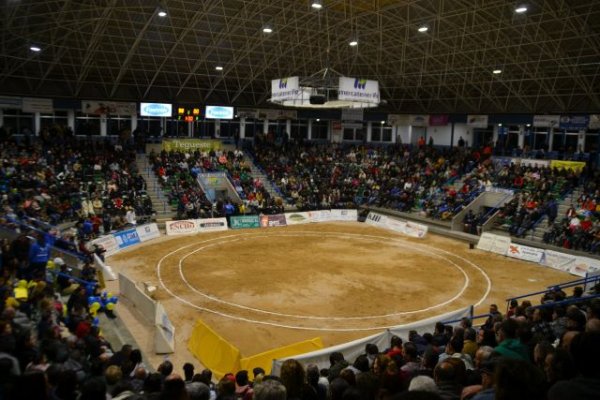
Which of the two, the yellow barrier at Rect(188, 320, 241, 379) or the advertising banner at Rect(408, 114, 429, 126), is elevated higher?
the advertising banner at Rect(408, 114, 429, 126)

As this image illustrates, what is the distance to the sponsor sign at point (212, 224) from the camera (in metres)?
32.4

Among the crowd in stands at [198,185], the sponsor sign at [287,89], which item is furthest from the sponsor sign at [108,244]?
the sponsor sign at [287,89]

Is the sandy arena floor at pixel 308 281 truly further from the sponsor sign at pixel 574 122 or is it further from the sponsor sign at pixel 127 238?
the sponsor sign at pixel 574 122

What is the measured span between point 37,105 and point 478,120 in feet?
125

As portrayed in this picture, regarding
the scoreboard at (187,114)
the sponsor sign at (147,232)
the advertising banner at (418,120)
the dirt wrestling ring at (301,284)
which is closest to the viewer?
the dirt wrestling ring at (301,284)

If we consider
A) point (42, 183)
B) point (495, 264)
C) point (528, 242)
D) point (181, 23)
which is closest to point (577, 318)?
point (495, 264)

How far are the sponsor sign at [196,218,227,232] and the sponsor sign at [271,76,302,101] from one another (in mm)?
10128

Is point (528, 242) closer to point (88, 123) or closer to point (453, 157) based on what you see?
point (453, 157)

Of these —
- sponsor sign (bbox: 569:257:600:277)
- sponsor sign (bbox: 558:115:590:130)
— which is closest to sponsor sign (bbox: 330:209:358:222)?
sponsor sign (bbox: 569:257:600:277)

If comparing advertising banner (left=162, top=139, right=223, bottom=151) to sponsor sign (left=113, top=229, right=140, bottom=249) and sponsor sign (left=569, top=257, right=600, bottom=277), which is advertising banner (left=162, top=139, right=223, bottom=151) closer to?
sponsor sign (left=113, top=229, right=140, bottom=249)

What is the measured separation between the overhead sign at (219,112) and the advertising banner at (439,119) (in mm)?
20119

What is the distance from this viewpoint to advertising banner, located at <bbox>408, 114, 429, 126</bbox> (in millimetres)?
48722

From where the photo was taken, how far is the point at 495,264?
2605 centimetres

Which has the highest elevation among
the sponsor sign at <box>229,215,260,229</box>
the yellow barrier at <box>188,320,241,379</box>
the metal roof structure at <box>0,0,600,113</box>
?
the metal roof structure at <box>0,0,600,113</box>
